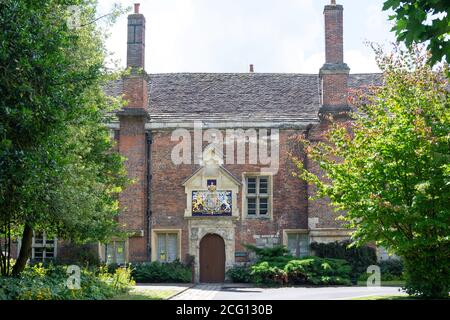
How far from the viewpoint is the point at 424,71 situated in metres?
15.2

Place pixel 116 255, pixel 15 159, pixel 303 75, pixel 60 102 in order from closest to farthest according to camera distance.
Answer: pixel 15 159
pixel 60 102
pixel 116 255
pixel 303 75

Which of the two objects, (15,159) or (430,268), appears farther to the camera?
(430,268)

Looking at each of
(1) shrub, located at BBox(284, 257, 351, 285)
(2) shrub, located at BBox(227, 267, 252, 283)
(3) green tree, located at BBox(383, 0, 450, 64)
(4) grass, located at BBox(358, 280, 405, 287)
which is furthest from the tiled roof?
(3) green tree, located at BBox(383, 0, 450, 64)

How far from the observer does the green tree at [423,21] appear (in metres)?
7.80

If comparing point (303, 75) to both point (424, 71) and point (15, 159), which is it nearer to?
point (424, 71)

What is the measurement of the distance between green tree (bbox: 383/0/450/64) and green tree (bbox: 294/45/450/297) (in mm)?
5441

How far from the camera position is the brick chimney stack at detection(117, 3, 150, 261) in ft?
86.4

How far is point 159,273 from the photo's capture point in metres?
24.4

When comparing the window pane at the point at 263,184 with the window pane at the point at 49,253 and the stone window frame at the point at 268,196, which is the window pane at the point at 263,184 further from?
the window pane at the point at 49,253

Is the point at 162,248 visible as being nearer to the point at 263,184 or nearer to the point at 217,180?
the point at 217,180

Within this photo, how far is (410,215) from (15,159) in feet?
26.2

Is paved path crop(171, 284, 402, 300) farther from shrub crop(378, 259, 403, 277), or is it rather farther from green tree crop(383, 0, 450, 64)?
green tree crop(383, 0, 450, 64)

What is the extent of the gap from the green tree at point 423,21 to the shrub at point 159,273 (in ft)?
58.8
